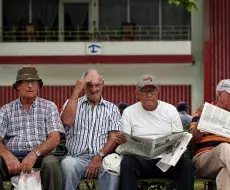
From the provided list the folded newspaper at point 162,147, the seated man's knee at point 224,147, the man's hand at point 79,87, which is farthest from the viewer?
the man's hand at point 79,87

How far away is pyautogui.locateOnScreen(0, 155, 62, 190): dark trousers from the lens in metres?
6.18

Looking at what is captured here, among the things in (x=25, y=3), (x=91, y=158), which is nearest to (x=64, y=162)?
(x=91, y=158)

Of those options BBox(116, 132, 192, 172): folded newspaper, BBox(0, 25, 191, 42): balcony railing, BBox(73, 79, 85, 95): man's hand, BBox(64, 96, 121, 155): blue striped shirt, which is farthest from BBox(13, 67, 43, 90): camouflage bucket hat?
BBox(0, 25, 191, 42): balcony railing

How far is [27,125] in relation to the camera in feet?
21.6

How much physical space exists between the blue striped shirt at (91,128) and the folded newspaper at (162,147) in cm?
44

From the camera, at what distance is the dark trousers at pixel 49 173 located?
243 inches

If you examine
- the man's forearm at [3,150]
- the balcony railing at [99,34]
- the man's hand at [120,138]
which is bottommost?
the man's forearm at [3,150]

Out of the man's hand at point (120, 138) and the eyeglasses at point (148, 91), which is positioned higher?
the eyeglasses at point (148, 91)

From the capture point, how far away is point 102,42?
661 inches

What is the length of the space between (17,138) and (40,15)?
11.2 meters

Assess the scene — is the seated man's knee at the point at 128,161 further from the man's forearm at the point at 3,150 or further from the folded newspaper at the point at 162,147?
the man's forearm at the point at 3,150

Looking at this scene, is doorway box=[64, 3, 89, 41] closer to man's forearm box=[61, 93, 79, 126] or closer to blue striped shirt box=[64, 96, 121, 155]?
blue striped shirt box=[64, 96, 121, 155]

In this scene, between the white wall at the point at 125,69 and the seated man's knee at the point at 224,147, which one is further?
the white wall at the point at 125,69

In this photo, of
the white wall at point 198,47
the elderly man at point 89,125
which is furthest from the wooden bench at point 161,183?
the white wall at point 198,47
